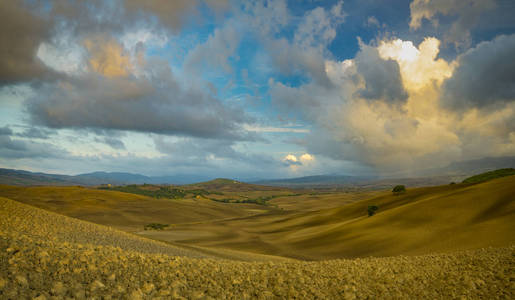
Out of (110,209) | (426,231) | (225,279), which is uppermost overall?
(225,279)

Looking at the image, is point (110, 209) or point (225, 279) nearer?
point (225, 279)

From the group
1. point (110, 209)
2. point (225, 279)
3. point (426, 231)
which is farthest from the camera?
point (110, 209)

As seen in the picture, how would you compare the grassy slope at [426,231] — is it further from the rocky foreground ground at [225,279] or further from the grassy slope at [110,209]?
the grassy slope at [110,209]

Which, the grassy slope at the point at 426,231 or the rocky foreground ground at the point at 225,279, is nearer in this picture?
the rocky foreground ground at the point at 225,279

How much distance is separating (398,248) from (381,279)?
16.2 meters

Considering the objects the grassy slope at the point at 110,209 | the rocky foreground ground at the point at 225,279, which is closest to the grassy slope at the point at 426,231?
the rocky foreground ground at the point at 225,279

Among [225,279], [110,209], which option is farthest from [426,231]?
[110,209]

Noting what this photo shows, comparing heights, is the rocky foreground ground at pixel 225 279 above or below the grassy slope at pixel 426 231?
above

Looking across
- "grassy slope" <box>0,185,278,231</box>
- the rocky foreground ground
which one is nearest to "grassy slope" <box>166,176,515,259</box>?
the rocky foreground ground

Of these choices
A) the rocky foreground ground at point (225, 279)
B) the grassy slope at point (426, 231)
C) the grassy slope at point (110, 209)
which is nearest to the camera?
the rocky foreground ground at point (225, 279)

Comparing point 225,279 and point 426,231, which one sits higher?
point 225,279

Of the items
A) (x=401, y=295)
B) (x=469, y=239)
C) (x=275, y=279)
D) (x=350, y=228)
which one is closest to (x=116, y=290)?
(x=275, y=279)

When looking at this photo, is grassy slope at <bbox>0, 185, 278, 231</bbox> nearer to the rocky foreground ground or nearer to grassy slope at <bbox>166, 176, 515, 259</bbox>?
grassy slope at <bbox>166, 176, 515, 259</bbox>

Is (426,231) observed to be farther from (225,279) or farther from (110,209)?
(110,209)
